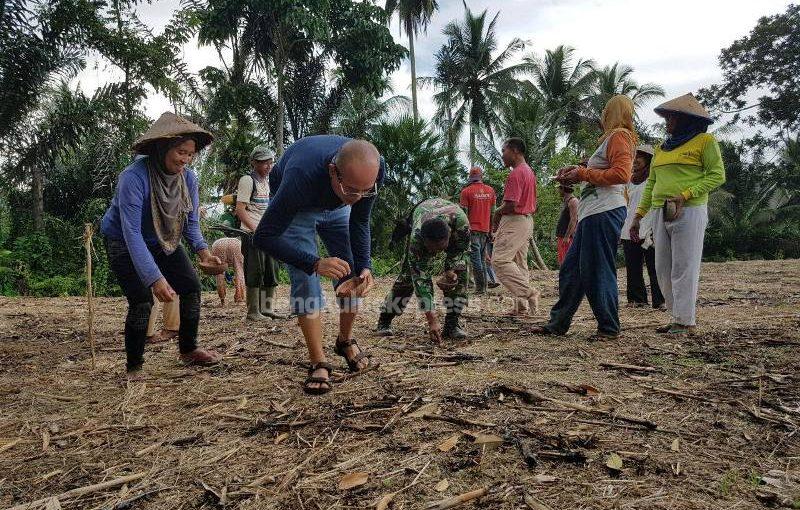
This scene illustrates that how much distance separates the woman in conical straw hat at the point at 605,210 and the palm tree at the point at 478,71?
92.0ft

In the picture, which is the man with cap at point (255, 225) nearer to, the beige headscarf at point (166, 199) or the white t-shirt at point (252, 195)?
the white t-shirt at point (252, 195)

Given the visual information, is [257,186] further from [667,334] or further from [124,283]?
[667,334]

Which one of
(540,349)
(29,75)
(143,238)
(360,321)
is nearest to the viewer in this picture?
(143,238)

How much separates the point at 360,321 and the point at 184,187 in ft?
9.21

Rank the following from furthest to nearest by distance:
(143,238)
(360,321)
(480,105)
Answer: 1. (480,105)
2. (360,321)
3. (143,238)

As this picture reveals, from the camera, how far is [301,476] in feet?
6.85

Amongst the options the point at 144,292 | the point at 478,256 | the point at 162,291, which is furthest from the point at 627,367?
the point at 478,256

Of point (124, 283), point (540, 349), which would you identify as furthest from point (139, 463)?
point (540, 349)

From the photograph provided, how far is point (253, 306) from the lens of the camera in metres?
6.16

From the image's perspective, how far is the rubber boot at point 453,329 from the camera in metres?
4.73

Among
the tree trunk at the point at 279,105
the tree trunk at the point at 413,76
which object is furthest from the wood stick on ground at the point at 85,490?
the tree trunk at the point at 413,76

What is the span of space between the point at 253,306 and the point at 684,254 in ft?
14.6

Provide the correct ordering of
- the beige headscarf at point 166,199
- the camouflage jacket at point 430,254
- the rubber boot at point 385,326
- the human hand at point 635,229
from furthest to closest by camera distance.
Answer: the human hand at point 635,229 < the rubber boot at point 385,326 < the camouflage jacket at point 430,254 < the beige headscarf at point 166,199

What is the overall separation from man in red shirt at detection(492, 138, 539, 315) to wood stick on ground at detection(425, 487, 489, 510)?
4.03 meters
